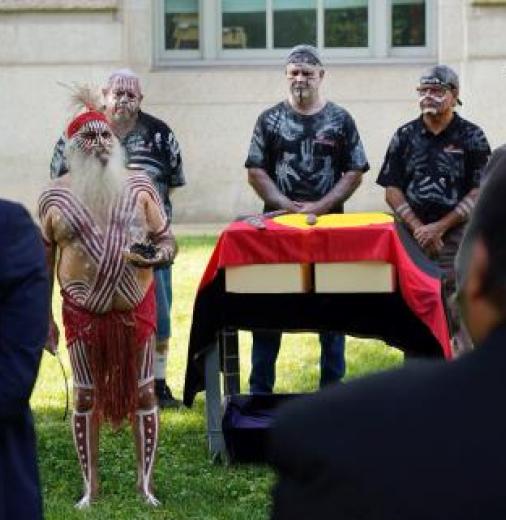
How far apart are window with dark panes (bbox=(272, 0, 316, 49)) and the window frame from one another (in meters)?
0.09

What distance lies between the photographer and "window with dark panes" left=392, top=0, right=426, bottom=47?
707 inches

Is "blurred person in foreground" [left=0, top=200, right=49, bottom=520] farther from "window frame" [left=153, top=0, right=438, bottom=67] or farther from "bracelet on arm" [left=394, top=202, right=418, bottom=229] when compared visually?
"window frame" [left=153, top=0, right=438, bottom=67]

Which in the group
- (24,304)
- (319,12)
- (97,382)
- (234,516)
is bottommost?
(234,516)

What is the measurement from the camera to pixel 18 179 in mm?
17859

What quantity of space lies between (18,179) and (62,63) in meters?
1.43

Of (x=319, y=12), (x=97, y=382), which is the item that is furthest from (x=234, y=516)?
(x=319, y=12)

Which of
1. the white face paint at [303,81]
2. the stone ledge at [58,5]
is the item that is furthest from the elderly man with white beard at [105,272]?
the stone ledge at [58,5]

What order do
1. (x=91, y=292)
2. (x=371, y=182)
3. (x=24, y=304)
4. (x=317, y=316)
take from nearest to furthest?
(x=24, y=304) → (x=91, y=292) → (x=317, y=316) → (x=371, y=182)

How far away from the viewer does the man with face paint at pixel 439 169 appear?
27.5 ft

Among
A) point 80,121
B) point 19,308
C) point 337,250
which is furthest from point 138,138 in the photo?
point 19,308

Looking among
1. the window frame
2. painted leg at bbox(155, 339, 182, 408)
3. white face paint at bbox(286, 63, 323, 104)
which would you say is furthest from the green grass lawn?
the window frame

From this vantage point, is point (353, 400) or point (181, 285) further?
point (181, 285)

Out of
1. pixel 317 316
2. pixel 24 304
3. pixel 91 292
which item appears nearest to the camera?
pixel 24 304

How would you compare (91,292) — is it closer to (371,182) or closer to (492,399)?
(492,399)
